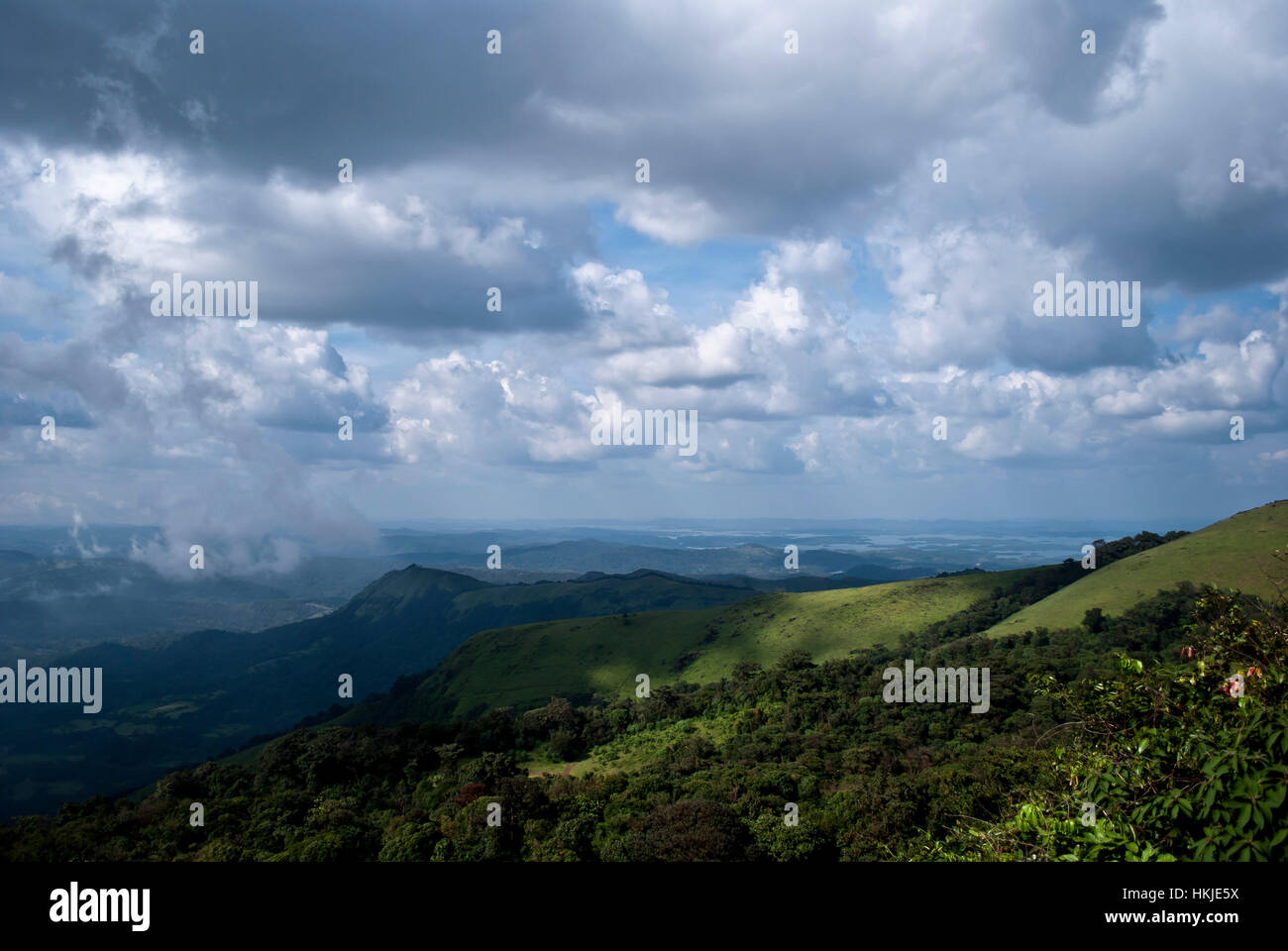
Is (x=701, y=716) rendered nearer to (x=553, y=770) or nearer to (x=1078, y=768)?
(x=553, y=770)

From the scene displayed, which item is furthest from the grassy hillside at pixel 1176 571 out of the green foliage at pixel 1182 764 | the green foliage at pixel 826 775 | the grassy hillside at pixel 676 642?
the green foliage at pixel 1182 764

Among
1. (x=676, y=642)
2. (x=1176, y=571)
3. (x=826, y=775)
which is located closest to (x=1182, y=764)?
(x=826, y=775)

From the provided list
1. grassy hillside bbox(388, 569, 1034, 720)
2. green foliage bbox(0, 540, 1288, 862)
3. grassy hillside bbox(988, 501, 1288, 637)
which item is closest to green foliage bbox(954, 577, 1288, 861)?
green foliage bbox(0, 540, 1288, 862)

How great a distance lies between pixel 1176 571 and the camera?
90.4 meters

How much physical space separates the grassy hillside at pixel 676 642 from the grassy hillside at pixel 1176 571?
17148mm

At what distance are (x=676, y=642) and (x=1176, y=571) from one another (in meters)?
74.3

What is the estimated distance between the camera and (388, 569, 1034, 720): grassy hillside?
353 ft

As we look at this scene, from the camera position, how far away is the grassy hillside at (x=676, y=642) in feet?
353

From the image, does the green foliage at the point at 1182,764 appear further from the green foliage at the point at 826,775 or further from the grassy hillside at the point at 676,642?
the grassy hillside at the point at 676,642

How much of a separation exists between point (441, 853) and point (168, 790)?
32847 mm

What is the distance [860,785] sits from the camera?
112 feet

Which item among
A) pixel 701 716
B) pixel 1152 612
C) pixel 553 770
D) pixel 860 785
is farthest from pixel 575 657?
pixel 860 785

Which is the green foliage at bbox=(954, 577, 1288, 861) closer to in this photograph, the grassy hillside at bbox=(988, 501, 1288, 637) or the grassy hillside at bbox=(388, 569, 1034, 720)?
the grassy hillside at bbox=(988, 501, 1288, 637)
